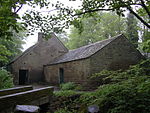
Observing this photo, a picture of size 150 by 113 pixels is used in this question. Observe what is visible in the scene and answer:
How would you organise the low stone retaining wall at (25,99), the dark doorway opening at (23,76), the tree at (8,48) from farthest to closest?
the dark doorway opening at (23,76) < the tree at (8,48) < the low stone retaining wall at (25,99)

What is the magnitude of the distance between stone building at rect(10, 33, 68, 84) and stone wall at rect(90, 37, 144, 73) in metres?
10.1

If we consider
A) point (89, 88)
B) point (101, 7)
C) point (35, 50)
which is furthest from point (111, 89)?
point (35, 50)

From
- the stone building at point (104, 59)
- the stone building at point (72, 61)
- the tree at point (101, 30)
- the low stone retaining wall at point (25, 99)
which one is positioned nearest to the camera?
the low stone retaining wall at point (25, 99)

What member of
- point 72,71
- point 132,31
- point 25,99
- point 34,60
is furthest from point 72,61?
point 132,31

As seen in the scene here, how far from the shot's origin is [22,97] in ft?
15.3

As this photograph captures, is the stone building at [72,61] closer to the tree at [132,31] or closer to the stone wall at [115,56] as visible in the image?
the stone wall at [115,56]

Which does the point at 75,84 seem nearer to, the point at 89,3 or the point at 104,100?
the point at 104,100

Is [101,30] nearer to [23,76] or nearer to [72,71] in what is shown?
[72,71]

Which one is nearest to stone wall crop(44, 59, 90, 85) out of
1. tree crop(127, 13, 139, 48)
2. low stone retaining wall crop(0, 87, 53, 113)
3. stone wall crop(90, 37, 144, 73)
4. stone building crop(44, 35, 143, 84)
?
stone building crop(44, 35, 143, 84)

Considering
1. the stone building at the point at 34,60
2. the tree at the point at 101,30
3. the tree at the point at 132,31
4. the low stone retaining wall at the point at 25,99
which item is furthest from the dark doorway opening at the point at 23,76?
the tree at the point at 132,31

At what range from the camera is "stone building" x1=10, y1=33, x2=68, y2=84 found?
2069 cm

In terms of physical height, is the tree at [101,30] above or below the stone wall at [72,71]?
above

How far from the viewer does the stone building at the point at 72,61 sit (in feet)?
44.6

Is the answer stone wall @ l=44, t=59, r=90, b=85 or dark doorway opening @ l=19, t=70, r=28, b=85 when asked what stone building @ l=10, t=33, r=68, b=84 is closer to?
dark doorway opening @ l=19, t=70, r=28, b=85
